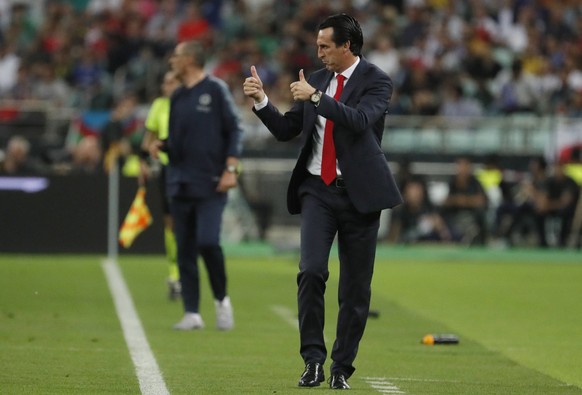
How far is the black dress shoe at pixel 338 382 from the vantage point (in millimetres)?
8672

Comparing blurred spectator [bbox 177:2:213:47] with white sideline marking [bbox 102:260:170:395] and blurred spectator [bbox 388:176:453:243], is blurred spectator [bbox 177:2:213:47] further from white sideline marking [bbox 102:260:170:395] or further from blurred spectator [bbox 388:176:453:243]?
white sideline marking [bbox 102:260:170:395]

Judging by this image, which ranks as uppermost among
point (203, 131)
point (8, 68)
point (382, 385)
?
point (8, 68)

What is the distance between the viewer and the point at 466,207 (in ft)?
83.9

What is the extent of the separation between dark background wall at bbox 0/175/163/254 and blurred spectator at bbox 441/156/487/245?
5.70 metres

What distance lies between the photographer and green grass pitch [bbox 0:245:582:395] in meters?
9.11

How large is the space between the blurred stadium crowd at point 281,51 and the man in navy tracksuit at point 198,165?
12.8 meters

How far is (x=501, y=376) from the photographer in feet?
31.7

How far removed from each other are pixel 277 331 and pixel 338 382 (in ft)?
12.8

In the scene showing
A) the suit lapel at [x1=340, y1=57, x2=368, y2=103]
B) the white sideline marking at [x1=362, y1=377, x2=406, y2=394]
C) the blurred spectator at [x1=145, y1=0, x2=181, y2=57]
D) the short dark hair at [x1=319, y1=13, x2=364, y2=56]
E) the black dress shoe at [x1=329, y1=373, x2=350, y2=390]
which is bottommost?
the white sideline marking at [x1=362, y1=377, x2=406, y2=394]

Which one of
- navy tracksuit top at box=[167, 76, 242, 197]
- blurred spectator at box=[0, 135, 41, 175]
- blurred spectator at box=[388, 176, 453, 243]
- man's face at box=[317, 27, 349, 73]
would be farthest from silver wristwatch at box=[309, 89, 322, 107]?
blurred spectator at box=[388, 176, 453, 243]

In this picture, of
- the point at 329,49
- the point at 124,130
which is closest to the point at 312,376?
the point at 329,49

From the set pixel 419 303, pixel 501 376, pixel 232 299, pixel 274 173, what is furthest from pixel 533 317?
pixel 274 173

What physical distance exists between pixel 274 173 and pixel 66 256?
16.9 ft

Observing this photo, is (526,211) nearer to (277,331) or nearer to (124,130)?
(124,130)
